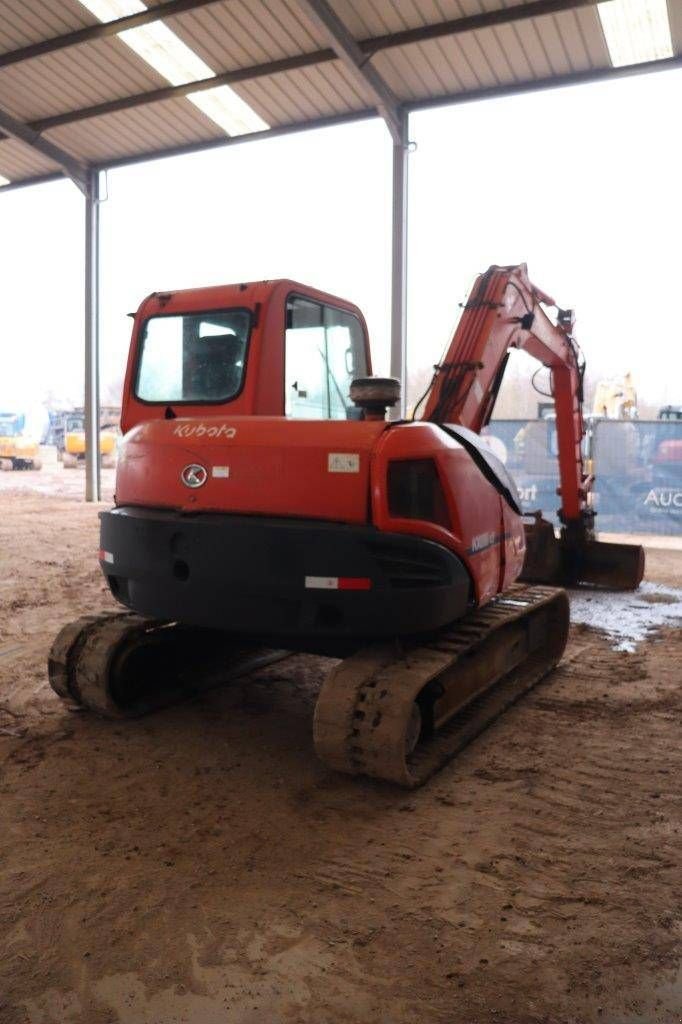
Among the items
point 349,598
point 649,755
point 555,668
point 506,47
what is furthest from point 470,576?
point 506,47

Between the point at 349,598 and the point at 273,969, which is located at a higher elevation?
the point at 349,598

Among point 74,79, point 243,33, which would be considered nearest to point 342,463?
point 243,33

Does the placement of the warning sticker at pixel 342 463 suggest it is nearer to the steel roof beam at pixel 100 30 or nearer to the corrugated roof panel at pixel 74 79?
the steel roof beam at pixel 100 30

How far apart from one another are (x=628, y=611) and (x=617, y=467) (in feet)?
16.7

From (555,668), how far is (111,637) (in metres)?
3.00

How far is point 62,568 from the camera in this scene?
9.78 metres

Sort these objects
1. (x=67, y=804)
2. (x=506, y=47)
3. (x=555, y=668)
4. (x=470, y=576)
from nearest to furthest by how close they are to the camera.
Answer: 1. (x=67, y=804)
2. (x=470, y=576)
3. (x=555, y=668)
4. (x=506, y=47)

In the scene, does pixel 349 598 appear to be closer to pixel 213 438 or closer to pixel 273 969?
pixel 213 438

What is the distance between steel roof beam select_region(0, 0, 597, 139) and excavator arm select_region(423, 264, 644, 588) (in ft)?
15.6

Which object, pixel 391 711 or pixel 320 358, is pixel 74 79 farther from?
pixel 391 711

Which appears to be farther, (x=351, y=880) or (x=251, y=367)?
(x=251, y=367)

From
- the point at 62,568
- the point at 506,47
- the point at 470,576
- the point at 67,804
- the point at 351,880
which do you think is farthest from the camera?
the point at 506,47

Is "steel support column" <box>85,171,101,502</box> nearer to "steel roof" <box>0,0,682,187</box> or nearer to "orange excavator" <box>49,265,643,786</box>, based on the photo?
"steel roof" <box>0,0,682,187</box>

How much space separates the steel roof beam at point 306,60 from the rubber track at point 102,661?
904cm
